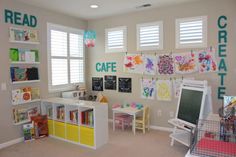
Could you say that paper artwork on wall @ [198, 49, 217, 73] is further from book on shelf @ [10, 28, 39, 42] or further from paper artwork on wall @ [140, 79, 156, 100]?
book on shelf @ [10, 28, 39, 42]

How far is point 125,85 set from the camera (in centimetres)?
506

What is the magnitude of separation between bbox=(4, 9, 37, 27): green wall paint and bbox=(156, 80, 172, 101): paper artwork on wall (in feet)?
9.85

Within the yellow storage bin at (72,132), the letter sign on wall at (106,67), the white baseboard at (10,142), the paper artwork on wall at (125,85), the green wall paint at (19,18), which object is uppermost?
the green wall paint at (19,18)

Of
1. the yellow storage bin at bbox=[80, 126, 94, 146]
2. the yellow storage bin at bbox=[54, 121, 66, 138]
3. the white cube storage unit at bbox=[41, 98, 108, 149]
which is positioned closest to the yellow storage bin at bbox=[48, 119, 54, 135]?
the white cube storage unit at bbox=[41, 98, 108, 149]

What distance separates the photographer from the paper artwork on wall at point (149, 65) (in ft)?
15.2

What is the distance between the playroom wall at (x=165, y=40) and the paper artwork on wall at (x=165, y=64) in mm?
134

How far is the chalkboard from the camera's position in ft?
11.2

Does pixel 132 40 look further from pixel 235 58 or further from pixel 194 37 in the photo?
pixel 235 58

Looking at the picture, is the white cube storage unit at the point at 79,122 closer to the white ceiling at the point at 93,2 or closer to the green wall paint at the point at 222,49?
the white ceiling at the point at 93,2

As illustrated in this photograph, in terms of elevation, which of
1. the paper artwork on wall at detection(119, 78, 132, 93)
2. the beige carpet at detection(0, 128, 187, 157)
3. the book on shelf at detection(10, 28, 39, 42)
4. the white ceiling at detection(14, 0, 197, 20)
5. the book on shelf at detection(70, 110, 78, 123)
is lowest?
the beige carpet at detection(0, 128, 187, 157)

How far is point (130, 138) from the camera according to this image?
164 inches

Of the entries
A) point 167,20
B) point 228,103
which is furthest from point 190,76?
point 228,103

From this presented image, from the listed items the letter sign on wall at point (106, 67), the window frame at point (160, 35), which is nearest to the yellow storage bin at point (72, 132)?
the letter sign on wall at point (106, 67)

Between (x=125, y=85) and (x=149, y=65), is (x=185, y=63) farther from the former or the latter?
(x=125, y=85)
